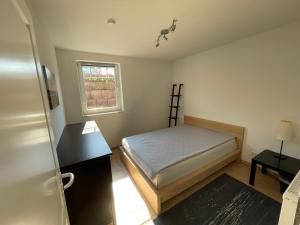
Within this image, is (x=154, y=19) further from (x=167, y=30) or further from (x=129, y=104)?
(x=129, y=104)

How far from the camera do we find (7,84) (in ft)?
1.22

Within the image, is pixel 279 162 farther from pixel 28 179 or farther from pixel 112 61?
pixel 112 61

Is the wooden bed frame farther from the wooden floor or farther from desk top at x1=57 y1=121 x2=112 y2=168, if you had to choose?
desk top at x1=57 y1=121 x2=112 y2=168

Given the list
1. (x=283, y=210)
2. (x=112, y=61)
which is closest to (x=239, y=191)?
(x=283, y=210)

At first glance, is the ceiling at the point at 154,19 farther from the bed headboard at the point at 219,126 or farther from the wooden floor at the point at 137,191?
the wooden floor at the point at 137,191

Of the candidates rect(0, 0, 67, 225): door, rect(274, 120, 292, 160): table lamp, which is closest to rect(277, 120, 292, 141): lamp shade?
rect(274, 120, 292, 160): table lamp

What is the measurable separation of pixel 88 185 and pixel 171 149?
1.35 metres

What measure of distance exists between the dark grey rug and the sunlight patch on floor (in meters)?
0.21

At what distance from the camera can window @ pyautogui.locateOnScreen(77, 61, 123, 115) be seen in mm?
3193

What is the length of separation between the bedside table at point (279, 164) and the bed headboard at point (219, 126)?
0.51 metres

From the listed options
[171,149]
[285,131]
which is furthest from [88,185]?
[285,131]

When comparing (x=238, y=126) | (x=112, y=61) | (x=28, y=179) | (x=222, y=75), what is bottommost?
(x=238, y=126)

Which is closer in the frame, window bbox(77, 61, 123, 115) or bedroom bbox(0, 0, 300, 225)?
bedroom bbox(0, 0, 300, 225)

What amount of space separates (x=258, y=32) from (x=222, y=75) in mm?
873
